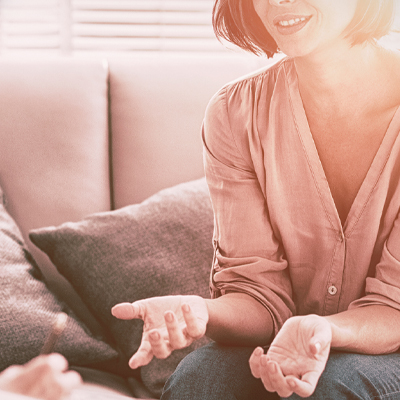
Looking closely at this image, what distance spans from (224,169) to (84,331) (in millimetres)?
511

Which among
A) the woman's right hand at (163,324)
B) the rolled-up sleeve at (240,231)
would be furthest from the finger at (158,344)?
the rolled-up sleeve at (240,231)

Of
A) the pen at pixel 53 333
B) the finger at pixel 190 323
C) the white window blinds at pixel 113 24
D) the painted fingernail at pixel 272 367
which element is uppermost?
the white window blinds at pixel 113 24

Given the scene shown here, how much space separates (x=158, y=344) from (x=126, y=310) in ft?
0.21

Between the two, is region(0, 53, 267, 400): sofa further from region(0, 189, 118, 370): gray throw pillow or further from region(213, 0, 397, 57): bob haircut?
region(213, 0, 397, 57): bob haircut

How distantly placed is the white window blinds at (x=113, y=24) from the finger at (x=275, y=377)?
156 centimetres

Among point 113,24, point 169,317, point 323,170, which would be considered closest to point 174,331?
point 169,317

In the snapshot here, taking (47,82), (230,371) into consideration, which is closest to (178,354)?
(230,371)

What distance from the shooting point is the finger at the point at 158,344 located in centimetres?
72

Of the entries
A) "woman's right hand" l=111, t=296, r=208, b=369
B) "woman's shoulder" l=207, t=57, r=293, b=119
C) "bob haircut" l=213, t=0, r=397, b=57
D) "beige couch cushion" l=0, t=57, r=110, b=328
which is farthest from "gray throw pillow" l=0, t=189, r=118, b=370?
"bob haircut" l=213, t=0, r=397, b=57

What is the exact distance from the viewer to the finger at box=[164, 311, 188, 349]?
2.36 ft

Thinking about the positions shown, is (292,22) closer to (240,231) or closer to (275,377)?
(240,231)

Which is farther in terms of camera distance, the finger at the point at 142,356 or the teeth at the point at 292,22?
the teeth at the point at 292,22

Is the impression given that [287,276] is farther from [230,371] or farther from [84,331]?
[84,331]

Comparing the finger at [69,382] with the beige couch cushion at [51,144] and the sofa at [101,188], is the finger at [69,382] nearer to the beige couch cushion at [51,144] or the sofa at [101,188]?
the sofa at [101,188]
